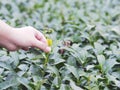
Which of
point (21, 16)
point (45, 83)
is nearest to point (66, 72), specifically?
point (45, 83)

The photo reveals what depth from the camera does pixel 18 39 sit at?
184 centimetres

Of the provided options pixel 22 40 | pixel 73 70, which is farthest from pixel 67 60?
pixel 22 40

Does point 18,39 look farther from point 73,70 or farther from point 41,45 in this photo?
point 73,70

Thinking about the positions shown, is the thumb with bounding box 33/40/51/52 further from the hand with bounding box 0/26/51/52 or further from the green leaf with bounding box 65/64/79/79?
the green leaf with bounding box 65/64/79/79

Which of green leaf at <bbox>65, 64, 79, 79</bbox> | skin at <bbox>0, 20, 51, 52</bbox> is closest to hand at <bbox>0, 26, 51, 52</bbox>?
skin at <bbox>0, 20, 51, 52</bbox>

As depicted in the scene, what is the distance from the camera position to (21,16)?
318 centimetres

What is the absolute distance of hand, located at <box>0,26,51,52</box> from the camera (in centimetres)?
182

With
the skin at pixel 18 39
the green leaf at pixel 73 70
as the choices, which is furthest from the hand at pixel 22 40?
the green leaf at pixel 73 70

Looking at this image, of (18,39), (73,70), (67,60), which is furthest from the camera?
(67,60)

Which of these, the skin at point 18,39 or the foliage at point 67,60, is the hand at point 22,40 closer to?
the skin at point 18,39

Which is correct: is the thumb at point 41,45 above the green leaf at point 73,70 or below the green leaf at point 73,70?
above

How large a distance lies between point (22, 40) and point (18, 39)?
0.03m

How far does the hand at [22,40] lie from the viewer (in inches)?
71.7

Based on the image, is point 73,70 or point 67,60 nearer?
point 73,70
